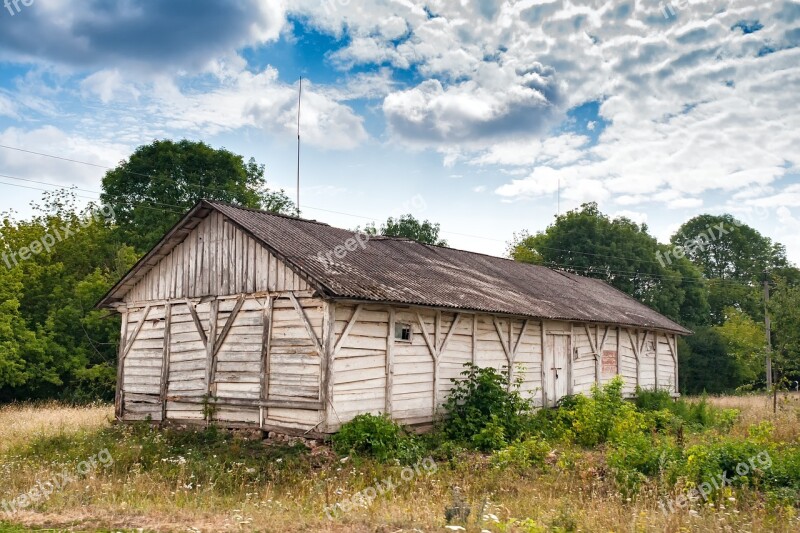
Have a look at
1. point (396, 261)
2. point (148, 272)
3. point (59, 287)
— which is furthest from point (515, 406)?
point (59, 287)

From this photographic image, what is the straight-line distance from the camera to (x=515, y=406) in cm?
1680

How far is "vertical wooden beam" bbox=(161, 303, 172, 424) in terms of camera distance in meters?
17.8

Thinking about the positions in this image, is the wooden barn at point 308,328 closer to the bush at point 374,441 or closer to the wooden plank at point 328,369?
the wooden plank at point 328,369

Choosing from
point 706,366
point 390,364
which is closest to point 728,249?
point 706,366

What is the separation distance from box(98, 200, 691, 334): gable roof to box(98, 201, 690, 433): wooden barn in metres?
0.07

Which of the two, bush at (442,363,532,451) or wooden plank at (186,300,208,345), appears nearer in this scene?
bush at (442,363,532,451)

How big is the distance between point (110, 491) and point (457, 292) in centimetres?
997

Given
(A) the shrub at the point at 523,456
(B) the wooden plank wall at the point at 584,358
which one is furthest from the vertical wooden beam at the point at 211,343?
(B) the wooden plank wall at the point at 584,358

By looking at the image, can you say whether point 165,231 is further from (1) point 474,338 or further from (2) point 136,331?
(1) point 474,338

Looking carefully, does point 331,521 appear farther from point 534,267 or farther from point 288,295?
point 534,267

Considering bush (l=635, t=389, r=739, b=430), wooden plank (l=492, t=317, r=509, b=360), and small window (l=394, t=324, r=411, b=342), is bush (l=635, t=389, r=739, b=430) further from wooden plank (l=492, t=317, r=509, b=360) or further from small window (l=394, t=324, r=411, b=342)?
small window (l=394, t=324, r=411, b=342)

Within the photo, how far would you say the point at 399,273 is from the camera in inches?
695

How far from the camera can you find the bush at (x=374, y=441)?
13109mm

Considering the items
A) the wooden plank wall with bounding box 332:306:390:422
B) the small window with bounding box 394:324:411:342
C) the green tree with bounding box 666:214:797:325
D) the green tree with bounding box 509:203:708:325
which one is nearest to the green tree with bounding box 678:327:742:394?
the green tree with bounding box 509:203:708:325
